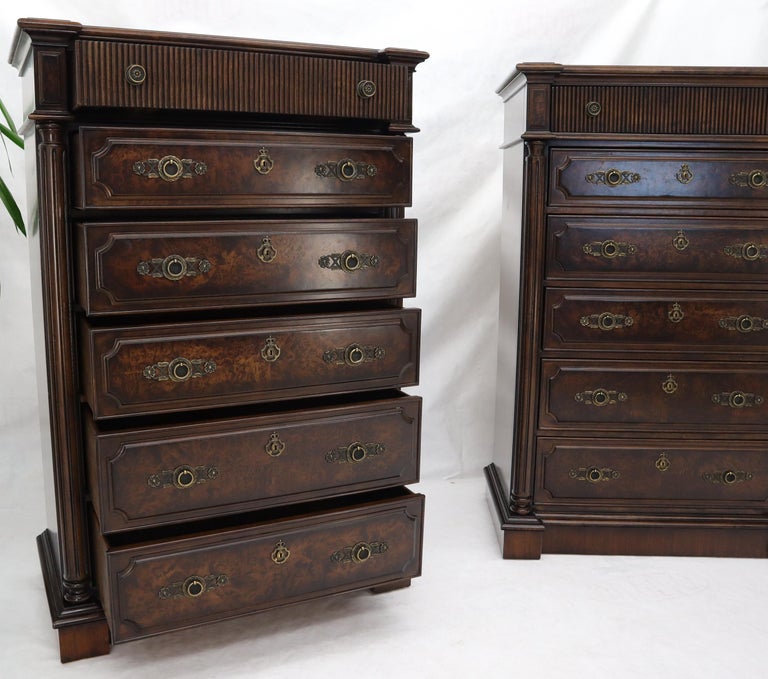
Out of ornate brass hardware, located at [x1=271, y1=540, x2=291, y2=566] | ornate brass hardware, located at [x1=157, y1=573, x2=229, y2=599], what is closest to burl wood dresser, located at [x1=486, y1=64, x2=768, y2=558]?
ornate brass hardware, located at [x1=271, y1=540, x2=291, y2=566]

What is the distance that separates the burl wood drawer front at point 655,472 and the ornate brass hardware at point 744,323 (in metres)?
0.32

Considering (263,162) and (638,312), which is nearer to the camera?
(263,162)

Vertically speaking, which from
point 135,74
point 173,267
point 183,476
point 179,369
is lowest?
point 183,476

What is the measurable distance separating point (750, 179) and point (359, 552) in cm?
139

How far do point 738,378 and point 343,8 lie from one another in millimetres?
1657

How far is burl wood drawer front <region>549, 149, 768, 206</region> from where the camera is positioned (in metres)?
2.27

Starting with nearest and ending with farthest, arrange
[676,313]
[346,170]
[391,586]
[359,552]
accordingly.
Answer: [346,170] → [359,552] → [391,586] → [676,313]

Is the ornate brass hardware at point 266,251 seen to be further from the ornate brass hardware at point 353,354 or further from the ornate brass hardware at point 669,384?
the ornate brass hardware at point 669,384

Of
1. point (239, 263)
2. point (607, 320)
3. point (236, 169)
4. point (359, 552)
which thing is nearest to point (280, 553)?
point (359, 552)

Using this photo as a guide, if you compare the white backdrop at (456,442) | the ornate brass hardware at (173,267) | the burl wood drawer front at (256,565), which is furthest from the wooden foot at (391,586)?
the ornate brass hardware at (173,267)

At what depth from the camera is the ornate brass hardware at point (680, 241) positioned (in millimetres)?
2291

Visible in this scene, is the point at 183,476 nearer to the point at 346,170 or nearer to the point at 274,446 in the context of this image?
the point at 274,446

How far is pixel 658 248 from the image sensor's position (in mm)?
2299

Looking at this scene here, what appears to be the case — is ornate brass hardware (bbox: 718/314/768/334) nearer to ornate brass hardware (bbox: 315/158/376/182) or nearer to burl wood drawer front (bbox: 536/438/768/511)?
burl wood drawer front (bbox: 536/438/768/511)
